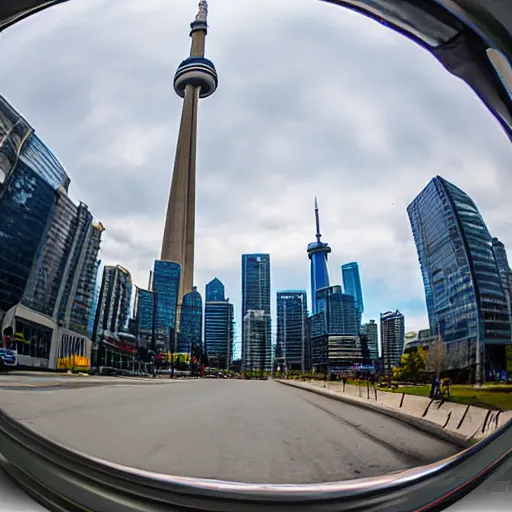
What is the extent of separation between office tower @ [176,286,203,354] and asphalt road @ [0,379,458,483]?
0.61ft

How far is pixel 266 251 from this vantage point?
109 centimetres

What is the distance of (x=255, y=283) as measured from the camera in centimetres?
113

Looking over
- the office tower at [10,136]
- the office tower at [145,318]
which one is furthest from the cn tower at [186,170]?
the office tower at [10,136]

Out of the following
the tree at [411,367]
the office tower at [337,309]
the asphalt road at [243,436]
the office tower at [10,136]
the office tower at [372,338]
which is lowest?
the asphalt road at [243,436]

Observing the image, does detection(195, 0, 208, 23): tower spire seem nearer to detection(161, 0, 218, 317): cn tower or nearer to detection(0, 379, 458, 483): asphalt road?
detection(161, 0, 218, 317): cn tower

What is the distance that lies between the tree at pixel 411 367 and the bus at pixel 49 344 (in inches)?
32.4

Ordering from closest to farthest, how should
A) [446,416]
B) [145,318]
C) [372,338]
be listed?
[446,416] < [372,338] < [145,318]

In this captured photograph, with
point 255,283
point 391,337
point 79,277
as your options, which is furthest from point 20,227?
point 391,337

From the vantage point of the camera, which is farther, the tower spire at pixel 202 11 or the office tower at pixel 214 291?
the office tower at pixel 214 291

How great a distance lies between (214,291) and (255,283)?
0.13 m

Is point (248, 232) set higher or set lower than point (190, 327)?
higher

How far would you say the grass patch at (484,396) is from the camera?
890 millimetres

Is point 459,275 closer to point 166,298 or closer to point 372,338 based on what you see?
point 372,338

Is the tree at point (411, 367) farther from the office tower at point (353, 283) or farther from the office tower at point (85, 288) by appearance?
the office tower at point (85, 288)
